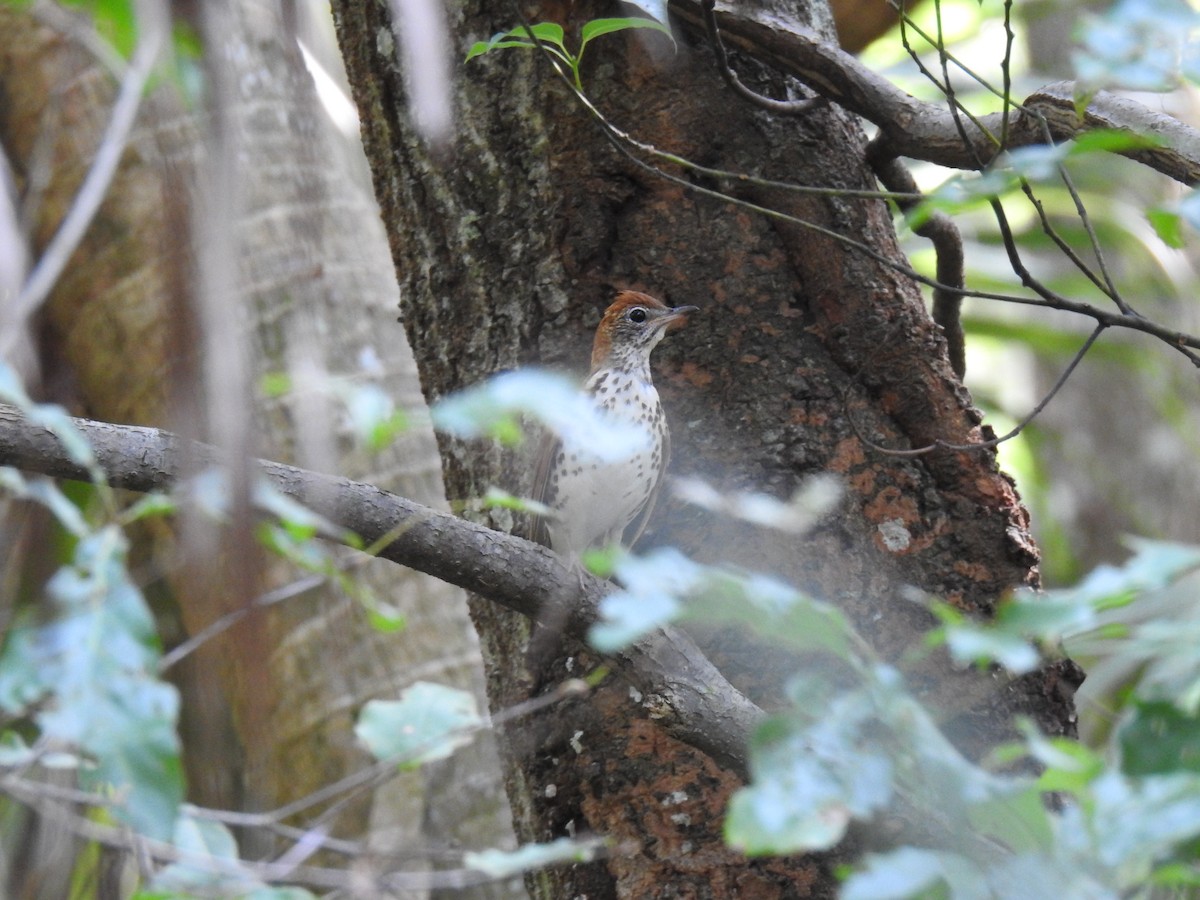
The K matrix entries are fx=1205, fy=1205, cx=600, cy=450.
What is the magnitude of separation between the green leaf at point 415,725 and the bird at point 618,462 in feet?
2.17

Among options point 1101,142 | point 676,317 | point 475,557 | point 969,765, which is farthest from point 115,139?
point 969,765

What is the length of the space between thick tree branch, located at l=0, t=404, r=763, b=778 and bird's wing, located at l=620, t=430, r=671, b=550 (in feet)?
2.50

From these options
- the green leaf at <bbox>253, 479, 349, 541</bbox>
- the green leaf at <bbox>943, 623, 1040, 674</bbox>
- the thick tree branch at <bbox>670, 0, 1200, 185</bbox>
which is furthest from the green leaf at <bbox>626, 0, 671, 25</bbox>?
the green leaf at <bbox>943, 623, 1040, 674</bbox>

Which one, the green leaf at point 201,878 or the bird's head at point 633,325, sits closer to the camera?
the green leaf at point 201,878

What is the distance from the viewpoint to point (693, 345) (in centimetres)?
296

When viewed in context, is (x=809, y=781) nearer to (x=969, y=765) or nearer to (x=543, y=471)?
(x=969, y=765)

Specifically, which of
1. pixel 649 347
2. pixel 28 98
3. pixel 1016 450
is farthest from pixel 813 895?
pixel 1016 450

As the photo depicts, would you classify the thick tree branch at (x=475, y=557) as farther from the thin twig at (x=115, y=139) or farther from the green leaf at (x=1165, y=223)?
the green leaf at (x=1165, y=223)

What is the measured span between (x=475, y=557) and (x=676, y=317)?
40.4 inches

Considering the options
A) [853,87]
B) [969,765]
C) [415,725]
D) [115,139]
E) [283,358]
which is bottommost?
[969,765]

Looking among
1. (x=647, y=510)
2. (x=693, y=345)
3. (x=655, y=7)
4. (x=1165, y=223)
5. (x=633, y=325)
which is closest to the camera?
(x=1165, y=223)

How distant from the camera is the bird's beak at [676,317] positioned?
9.57 feet

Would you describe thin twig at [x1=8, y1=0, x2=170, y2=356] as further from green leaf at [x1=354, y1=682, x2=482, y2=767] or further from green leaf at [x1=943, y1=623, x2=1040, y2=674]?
green leaf at [x1=354, y1=682, x2=482, y2=767]

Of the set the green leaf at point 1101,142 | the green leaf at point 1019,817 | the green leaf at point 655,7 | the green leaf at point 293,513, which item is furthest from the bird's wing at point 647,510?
the green leaf at point 1019,817
